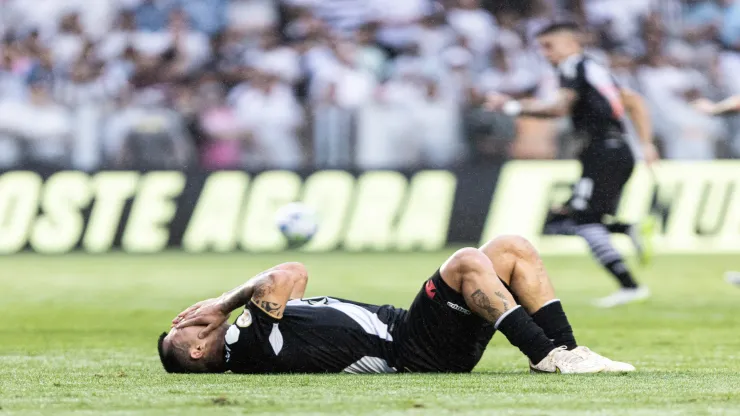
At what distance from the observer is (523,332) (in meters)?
6.09

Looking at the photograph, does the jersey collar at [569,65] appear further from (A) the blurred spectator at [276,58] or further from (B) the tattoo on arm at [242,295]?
(A) the blurred spectator at [276,58]

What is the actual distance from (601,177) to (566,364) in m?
6.16

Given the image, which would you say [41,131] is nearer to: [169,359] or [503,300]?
[169,359]

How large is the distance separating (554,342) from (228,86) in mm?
14238

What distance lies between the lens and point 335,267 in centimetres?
1627

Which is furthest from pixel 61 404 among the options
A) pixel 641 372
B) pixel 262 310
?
pixel 641 372

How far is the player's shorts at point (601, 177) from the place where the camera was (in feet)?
39.7

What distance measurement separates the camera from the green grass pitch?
17.1ft

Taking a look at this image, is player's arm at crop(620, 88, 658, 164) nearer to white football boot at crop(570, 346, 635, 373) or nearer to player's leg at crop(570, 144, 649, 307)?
player's leg at crop(570, 144, 649, 307)

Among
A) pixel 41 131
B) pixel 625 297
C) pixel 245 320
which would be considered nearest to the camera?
pixel 245 320

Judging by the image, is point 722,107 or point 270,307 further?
point 722,107

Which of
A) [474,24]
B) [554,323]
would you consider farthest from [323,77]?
[554,323]

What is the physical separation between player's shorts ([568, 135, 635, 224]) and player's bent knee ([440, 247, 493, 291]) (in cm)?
616

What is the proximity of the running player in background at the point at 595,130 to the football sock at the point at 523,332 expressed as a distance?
5.66 metres
